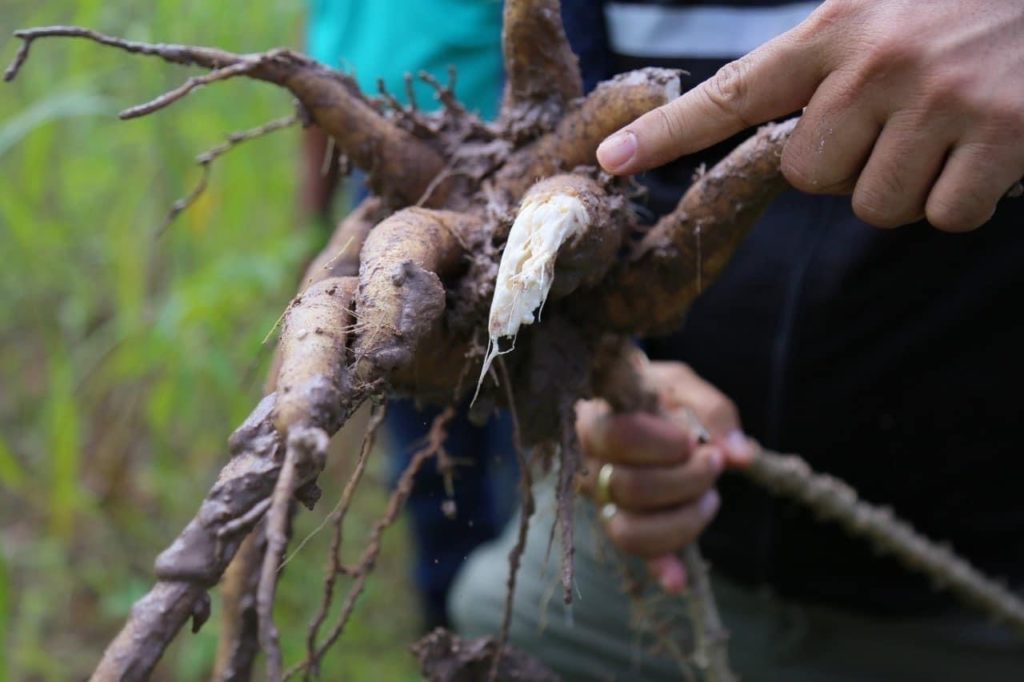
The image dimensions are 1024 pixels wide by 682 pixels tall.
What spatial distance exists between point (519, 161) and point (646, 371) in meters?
0.46

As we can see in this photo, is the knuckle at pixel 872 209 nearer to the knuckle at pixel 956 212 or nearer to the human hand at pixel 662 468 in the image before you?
the knuckle at pixel 956 212

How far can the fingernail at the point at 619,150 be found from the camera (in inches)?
27.2

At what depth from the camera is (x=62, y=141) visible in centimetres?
189

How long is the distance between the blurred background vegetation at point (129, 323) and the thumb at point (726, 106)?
1078 mm

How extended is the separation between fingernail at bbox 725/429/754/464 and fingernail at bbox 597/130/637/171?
1.91ft

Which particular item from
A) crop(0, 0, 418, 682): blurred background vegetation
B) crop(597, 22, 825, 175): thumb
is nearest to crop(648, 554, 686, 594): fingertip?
crop(597, 22, 825, 175): thumb

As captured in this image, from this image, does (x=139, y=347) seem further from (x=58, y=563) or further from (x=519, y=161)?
(x=519, y=161)

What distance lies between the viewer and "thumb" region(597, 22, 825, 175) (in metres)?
0.64

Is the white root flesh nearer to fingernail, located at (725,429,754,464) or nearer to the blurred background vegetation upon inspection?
fingernail, located at (725,429,754,464)

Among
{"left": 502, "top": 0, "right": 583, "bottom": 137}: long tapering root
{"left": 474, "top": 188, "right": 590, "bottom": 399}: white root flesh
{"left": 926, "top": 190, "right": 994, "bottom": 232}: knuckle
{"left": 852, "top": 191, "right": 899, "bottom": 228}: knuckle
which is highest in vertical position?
{"left": 502, "top": 0, "right": 583, "bottom": 137}: long tapering root

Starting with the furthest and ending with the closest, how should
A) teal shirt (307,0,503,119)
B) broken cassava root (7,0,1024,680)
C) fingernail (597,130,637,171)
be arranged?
teal shirt (307,0,503,119)
fingernail (597,130,637,171)
broken cassava root (7,0,1024,680)

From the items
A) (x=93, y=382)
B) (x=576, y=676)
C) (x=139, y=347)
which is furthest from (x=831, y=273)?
(x=93, y=382)

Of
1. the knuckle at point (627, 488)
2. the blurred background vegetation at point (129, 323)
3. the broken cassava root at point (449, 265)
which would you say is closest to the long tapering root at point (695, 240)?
the broken cassava root at point (449, 265)

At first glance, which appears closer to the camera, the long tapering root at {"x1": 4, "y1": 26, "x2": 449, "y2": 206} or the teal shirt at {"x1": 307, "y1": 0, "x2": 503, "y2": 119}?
the long tapering root at {"x1": 4, "y1": 26, "x2": 449, "y2": 206}
